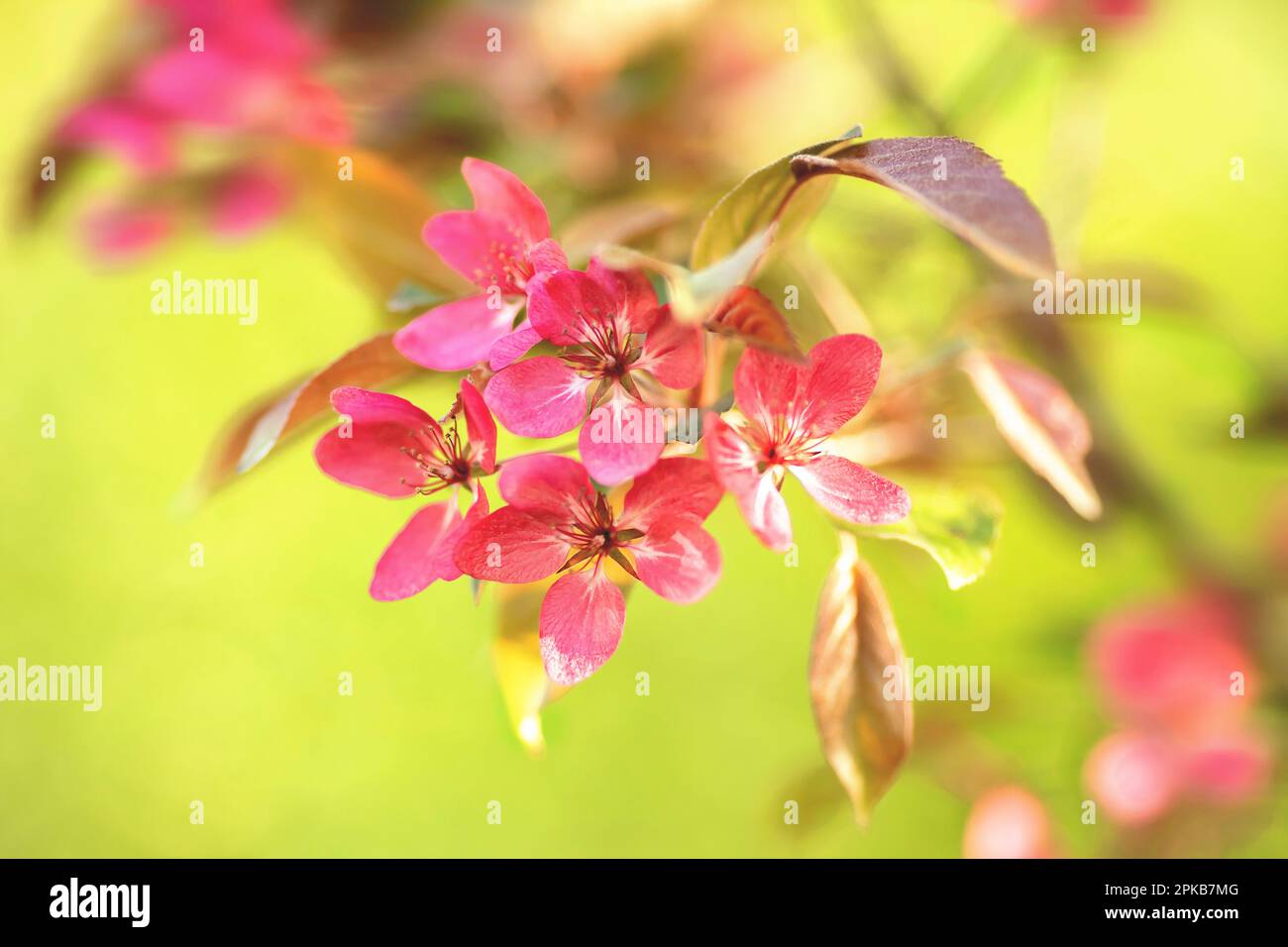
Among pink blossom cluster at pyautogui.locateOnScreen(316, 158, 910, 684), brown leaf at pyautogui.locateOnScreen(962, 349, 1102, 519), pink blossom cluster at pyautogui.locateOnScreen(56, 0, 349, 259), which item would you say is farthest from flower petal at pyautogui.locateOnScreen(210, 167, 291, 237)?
brown leaf at pyautogui.locateOnScreen(962, 349, 1102, 519)

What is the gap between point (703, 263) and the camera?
1.54ft

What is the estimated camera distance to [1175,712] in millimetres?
1029

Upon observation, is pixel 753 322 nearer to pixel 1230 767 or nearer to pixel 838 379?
pixel 838 379

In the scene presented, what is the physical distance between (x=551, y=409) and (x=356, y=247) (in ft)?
1.14

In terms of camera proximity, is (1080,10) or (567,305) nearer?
(567,305)

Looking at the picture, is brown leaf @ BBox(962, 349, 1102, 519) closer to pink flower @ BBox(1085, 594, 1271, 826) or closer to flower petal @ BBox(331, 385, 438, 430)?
flower petal @ BBox(331, 385, 438, 430)

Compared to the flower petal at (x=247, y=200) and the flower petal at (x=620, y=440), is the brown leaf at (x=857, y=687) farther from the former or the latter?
the flower petal at (x=247, y=200)

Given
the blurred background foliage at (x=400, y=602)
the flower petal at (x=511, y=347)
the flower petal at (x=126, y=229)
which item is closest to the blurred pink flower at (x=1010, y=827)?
the blurred background foliage at (x=400, y=602)

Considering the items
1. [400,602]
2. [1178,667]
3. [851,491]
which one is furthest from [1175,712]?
[400,602]

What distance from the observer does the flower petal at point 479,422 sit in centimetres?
40

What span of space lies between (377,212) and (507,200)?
0.23 meters

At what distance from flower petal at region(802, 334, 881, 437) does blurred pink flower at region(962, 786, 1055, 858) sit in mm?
714

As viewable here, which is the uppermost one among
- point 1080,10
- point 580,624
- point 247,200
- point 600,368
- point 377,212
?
point 1080,10

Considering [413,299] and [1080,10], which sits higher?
[1080,10]
